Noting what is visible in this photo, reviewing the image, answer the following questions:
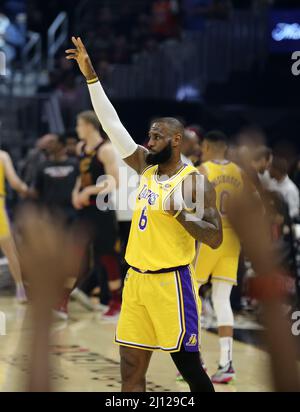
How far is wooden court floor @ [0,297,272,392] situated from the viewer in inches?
241

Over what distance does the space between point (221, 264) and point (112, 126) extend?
82.4 inches

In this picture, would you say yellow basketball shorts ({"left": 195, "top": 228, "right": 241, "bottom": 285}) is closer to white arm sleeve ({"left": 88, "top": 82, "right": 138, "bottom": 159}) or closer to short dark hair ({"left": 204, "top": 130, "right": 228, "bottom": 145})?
short dark hair ({"left": 204, "top": 130, "right": 228, "bottom": 145})

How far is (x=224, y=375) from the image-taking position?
6340mm

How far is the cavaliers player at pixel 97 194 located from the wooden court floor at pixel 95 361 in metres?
0.49

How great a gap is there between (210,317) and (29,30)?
1134 centimetres

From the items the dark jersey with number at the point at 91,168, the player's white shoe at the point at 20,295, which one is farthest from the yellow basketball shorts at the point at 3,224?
the dark jersey with number at the point at 91,168

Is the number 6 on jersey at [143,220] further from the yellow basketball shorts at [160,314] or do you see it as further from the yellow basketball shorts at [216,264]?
the yellow basketball shorts at [216,264]

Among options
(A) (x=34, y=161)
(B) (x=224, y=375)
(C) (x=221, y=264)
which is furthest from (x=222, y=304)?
(A) (x=34, y=161)

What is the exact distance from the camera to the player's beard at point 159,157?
14.9 ft

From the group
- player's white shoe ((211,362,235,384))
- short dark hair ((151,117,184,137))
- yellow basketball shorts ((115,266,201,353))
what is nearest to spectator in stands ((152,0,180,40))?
player's white shoe ((211,362,235,384))

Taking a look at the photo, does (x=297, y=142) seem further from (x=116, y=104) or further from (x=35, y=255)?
(x=35, y=255)

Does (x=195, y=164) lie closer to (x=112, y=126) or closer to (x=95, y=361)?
(x=95, y=361)

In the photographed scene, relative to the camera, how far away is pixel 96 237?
8.93 meters
